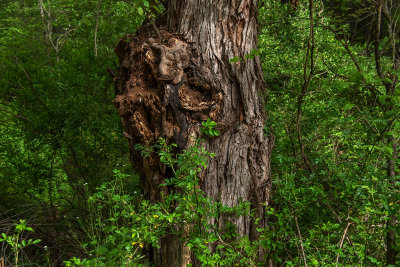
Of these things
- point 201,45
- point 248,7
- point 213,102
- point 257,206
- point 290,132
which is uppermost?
point 248,7

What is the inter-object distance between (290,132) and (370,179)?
1.02 meters

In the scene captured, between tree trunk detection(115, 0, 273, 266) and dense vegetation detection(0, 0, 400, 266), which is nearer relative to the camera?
tree trunk detection(115, 0, 273, 266)

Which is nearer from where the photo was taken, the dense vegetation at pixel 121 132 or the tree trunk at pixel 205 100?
the tree trunk at pixel 205 100

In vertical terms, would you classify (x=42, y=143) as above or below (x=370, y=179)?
below

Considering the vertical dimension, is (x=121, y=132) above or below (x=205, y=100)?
below

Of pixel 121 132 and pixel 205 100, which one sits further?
pixel 121 132

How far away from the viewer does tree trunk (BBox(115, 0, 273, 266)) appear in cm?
296

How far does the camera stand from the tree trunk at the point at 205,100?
9.72 feet

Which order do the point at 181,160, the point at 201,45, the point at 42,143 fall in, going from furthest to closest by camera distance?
1. the point at 42,143
2. the point at 201,45
3. the point at 181,160

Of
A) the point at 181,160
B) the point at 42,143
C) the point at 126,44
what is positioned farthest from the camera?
the point at 42,143

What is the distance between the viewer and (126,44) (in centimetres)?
349

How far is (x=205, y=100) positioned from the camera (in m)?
3.04

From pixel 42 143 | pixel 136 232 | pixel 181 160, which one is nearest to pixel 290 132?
pixel 181 160

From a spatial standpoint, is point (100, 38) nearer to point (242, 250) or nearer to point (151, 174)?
point (151, 174)
